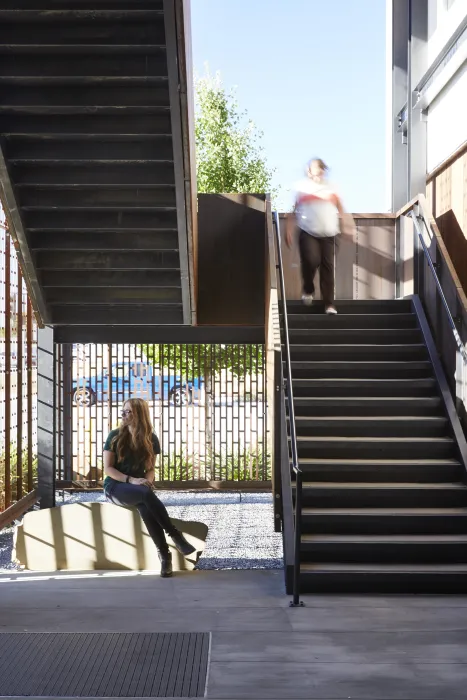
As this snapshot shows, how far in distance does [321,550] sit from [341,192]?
4.23 m

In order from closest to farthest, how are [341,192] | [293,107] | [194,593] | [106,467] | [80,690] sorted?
[80,690]
[194,593]
[106,467]
[341,192]
[293,107]

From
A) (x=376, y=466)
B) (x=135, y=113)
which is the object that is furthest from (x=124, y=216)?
(x=376, y=466)

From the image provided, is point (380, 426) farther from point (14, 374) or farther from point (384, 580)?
point (14, 374)

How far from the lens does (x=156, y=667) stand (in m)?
4.04

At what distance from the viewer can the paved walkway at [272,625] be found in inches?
152

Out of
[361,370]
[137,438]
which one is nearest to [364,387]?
[361,370]

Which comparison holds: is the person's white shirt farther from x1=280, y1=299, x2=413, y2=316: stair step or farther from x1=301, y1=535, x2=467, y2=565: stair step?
x1=301, y1=535, x2=467, y2=565: stair step

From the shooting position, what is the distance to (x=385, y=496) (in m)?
6.21

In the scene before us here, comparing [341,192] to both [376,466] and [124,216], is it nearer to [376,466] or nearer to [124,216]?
[124,216]

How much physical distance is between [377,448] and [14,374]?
14.6 feet

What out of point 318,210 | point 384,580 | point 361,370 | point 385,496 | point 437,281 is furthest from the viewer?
point 318,210

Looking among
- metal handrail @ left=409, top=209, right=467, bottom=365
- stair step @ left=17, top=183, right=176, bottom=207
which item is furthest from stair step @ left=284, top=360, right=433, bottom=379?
stair step @ left=17, top=183, right=176, bottom=207

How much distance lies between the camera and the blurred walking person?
848 centimetres

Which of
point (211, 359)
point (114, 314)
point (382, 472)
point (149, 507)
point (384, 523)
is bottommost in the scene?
point (384, 523)
